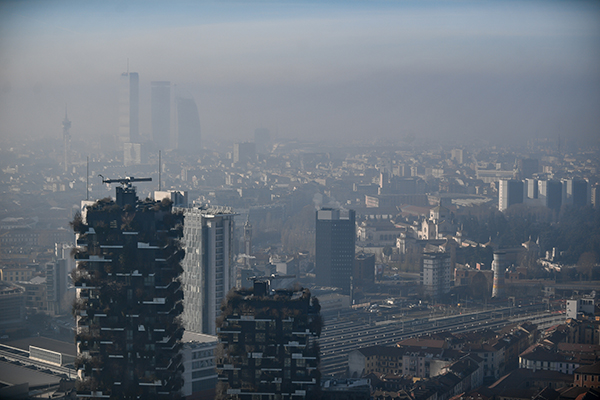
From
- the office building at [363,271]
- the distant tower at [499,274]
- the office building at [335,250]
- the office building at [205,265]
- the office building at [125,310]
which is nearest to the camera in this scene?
the office building at [125,310]

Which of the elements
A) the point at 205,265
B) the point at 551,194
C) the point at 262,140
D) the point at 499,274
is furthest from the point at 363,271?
the point at 262,140

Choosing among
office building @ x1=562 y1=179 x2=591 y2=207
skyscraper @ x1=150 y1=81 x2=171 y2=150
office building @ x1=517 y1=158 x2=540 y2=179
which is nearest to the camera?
office building @ x1=562 y1=179 x2=591 y2=207

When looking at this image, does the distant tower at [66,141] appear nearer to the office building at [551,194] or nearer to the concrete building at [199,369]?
the office building at [551,194]

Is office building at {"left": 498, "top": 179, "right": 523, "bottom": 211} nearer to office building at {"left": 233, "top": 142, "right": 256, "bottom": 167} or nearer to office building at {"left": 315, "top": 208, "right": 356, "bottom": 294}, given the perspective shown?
Answer: office building at {"left": 315, "top": 208, "right": 356, "bottom": 294}

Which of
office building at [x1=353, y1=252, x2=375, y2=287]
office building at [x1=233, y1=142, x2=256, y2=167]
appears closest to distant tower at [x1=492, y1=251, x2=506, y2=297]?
office building at [x1=353, y1=252, x2=375, y2=287]

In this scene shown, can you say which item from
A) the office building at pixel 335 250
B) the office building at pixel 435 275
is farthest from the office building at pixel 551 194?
the office building at pixel 335 250

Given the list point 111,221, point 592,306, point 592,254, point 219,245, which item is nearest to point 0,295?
point 219,245
